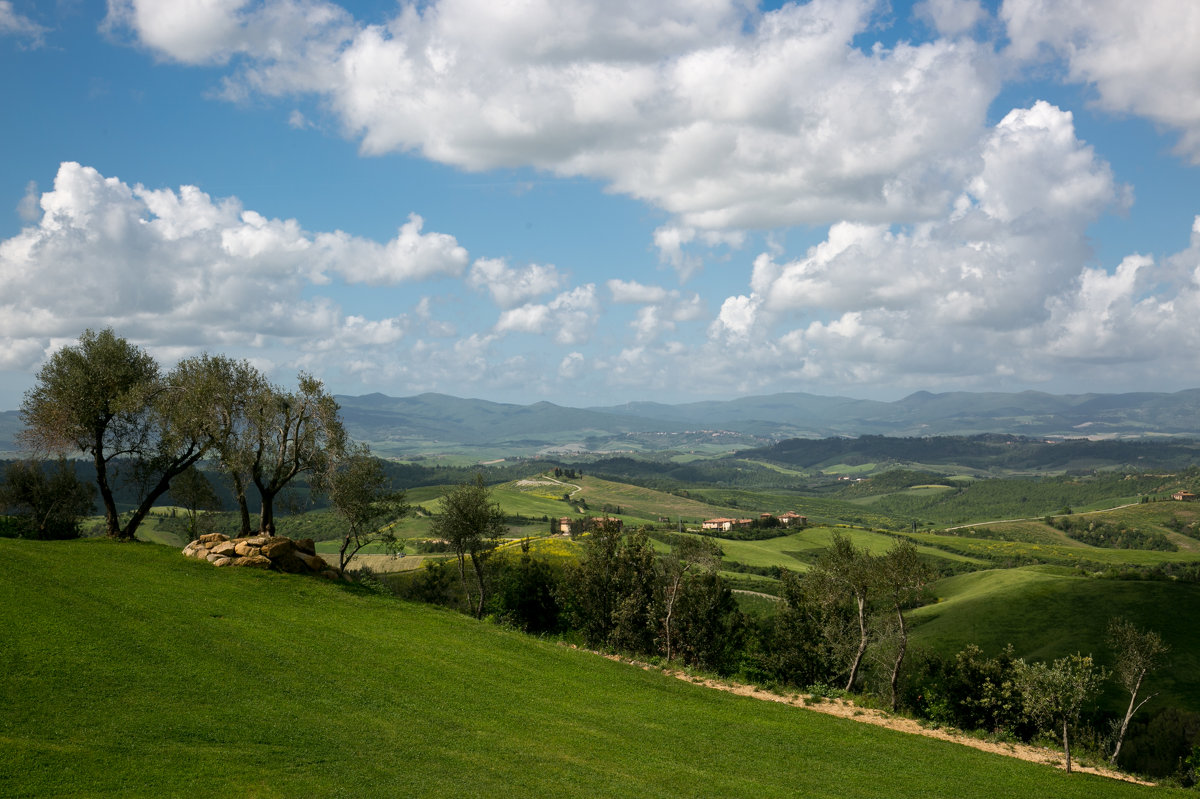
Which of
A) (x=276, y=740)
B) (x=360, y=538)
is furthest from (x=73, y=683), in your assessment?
(x=360, y=538)

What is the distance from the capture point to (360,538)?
53.2 m

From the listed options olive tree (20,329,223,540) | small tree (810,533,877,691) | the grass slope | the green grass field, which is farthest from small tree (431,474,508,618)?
the green grass field

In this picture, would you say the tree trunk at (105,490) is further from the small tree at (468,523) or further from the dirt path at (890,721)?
the dirt path at (890,721)

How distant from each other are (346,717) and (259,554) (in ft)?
61.3

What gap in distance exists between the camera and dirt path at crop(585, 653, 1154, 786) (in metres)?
26.2

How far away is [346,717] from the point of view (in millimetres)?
19250

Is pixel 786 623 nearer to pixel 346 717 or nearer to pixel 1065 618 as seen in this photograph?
pixel 346 717

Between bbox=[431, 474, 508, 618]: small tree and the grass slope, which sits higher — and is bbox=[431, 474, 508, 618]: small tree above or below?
above

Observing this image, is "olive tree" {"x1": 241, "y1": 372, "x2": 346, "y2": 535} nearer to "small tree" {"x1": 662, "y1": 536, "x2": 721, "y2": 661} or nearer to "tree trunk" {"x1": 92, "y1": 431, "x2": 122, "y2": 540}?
"tree trunk" {"x1": 92, "y1": 431, "x2": 122, "y2": 540}

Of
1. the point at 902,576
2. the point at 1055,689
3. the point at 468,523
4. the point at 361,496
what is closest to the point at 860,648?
the point at 902,576

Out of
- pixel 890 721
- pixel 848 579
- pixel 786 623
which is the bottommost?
pixel 786 623

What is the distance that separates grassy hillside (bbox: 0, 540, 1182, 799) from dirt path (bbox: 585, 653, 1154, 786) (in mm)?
2014

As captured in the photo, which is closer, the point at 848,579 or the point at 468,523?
the point at 848,579

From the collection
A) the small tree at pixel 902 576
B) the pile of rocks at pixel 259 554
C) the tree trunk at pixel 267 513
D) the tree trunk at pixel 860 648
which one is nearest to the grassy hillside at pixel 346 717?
the pile of rocks at pixel 259 554
